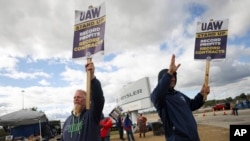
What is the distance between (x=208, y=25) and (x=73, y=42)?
2956mm

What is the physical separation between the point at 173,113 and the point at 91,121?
3.64ft

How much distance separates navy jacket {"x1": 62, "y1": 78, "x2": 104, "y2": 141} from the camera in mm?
4531

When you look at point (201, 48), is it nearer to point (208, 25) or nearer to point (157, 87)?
point (208, 25)

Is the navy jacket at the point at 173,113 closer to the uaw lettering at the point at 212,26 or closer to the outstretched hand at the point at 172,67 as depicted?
the outstretched hand at the point at 172,67

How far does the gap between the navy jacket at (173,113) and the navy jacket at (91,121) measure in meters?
0.76

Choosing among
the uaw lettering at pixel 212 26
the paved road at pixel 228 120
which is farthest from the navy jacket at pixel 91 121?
the paved road at pixel 228 120

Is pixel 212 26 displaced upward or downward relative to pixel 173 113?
upward

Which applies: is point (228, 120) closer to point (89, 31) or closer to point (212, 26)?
point (212, 26)

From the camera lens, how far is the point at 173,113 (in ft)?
14.9

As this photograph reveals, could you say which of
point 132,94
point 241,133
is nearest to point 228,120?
point 132,94

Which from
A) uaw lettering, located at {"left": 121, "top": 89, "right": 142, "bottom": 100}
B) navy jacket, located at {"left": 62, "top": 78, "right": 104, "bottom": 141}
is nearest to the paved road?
uaw lettering, located at {"left": 121, "top": 89, "right": 142, "bottom": 100}

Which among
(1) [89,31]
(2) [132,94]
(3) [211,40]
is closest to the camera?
(1) [89,31]

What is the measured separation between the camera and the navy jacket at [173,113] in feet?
14.6

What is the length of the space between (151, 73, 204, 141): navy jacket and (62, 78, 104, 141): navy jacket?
76 cm
